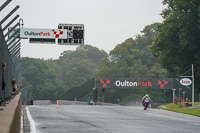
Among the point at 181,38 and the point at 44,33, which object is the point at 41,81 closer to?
the point at 44,33

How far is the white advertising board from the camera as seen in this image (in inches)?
2571

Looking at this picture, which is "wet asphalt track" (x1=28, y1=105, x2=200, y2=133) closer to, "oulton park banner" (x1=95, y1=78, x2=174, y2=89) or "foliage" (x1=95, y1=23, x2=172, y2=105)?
"oulton park banner" (x1=95, y1=78, x2=174, y2=89)

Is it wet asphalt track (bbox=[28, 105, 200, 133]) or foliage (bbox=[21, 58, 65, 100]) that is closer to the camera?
wet asphalt track (bbox=[28, 105, 200, 133])

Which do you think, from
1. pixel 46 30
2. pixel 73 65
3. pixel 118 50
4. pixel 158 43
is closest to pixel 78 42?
pixel 46 30

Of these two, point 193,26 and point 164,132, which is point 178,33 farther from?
point 164,132

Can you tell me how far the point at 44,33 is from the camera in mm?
65812

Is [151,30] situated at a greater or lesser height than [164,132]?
greater

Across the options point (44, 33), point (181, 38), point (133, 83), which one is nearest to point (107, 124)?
point (181, 38)

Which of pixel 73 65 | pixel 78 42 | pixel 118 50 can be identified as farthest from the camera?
pixel 73 65

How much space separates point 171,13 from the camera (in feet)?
180

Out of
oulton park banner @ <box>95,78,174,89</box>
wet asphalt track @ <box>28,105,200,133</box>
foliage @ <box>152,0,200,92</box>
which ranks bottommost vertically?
wet asphalt track @ <box>28,105,200,133</box>

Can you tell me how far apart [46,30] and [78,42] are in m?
5.26

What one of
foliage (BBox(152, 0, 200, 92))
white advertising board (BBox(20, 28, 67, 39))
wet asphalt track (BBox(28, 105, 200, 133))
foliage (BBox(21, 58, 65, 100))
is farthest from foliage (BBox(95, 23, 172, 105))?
wet asphalt track (BBox(28, 105, 200, 133))

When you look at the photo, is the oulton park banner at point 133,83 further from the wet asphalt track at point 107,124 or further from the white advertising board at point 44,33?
the wet asphalt track at point 107,124
